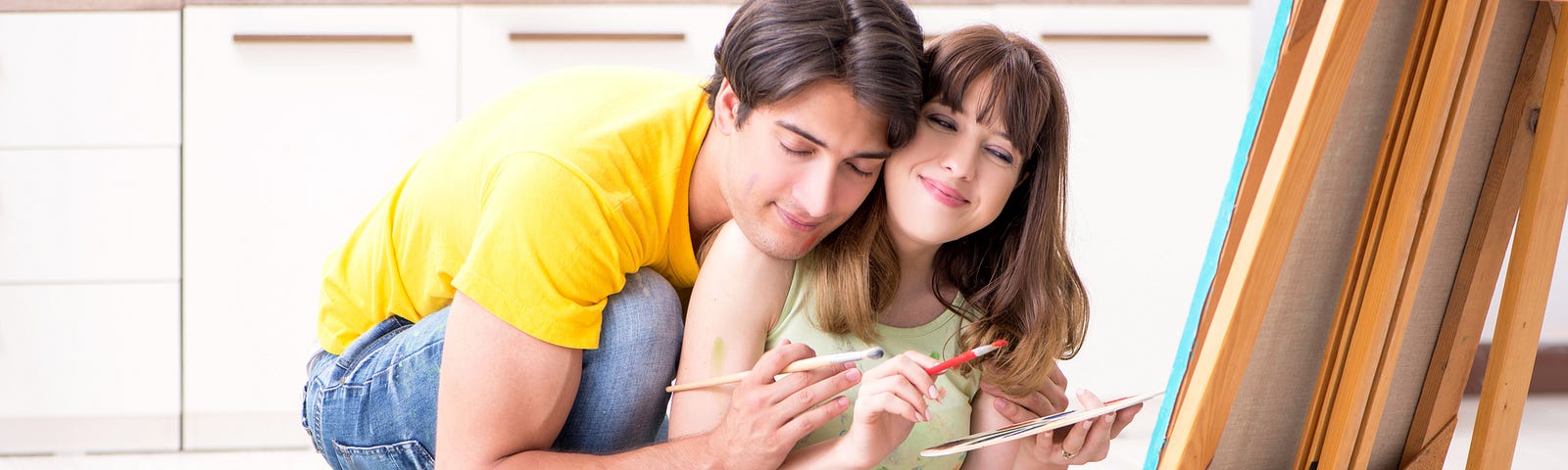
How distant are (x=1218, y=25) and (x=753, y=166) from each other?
1.29 meters

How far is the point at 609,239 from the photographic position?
1.09 meters

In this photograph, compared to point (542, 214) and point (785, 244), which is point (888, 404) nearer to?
point (785, 244)

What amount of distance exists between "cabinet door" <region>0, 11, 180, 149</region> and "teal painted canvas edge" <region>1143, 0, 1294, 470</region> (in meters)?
1.81

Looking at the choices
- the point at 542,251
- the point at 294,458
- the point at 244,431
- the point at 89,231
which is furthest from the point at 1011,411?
the point at 89,231

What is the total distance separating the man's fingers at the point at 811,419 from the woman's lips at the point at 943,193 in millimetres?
193

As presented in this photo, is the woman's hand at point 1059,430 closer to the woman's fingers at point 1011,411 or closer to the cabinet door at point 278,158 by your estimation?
the woman's fingers at point 1011,411

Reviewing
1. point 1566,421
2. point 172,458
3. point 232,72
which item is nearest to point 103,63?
point 232,72

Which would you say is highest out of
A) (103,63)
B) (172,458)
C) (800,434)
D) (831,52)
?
(831,52)

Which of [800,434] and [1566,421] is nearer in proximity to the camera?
[800,434]

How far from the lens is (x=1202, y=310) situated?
71cm

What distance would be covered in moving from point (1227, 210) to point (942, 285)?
0.61 meters

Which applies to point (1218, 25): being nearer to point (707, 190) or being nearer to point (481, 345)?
point (707, 190)

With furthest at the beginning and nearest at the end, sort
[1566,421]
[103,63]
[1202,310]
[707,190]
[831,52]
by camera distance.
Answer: [1566,421], [103,63], [707,190], [831,52], [1202,310]

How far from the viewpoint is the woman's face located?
110 cm
